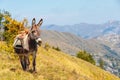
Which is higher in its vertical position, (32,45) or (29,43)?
(29,43)

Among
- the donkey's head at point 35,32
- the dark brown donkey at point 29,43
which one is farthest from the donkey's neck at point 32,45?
the donkey's head at point 35,32

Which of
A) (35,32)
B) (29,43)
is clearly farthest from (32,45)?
(35,32)

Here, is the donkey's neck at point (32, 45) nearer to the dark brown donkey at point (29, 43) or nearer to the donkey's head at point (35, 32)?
the dark brown donkey at point (29, 43)

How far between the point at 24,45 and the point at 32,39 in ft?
2.46

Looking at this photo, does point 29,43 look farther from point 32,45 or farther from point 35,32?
point 35,32

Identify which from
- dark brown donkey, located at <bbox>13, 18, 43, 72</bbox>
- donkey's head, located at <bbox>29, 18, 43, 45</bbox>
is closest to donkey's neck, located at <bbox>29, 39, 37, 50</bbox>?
dark brown donkey, located at <bbox>13, 18, 43, 72</bbox>

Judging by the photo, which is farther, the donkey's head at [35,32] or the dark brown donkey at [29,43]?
the dark brown donkey at [29,43]

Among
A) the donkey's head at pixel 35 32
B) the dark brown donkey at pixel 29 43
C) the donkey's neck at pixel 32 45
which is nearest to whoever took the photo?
the donkey's head at pixel 35 32

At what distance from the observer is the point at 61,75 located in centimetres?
2477

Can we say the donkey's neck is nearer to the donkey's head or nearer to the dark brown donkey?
the dark brown donkey

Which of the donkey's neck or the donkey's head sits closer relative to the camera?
the donkey's head

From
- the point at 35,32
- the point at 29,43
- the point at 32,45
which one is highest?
the point at 35,32

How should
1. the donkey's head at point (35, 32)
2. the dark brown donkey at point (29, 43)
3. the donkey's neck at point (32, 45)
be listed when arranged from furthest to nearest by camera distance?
the donkey's neck at point (32, 45)
the dark brown donkey at point (29, 43)
the donkey's head at point (35, 32)

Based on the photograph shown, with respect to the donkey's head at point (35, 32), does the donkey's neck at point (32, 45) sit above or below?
below
